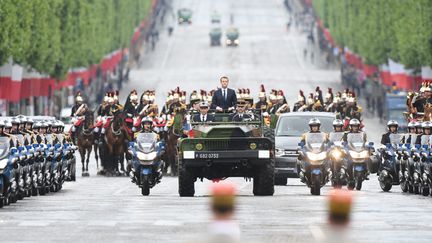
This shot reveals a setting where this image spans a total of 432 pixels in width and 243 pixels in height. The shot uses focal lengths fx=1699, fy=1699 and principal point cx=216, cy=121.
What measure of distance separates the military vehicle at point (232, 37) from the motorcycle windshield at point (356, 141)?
471 feet

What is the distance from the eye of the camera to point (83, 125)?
5053 centimetres

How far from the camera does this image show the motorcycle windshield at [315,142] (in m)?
36.8

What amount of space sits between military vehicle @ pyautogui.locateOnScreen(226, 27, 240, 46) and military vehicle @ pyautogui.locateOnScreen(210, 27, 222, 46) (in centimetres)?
94

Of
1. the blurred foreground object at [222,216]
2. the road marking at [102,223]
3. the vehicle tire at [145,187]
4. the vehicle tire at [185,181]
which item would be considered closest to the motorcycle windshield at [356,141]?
the vehicle tire at [145,187]

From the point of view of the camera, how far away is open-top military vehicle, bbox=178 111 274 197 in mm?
33969

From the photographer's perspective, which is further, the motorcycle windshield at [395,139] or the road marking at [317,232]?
the motorcycle windshield at [395,139]

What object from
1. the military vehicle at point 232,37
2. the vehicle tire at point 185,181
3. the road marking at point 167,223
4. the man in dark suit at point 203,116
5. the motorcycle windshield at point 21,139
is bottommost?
the road marking at point 167,223

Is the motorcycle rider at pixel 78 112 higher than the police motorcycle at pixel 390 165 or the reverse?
higher

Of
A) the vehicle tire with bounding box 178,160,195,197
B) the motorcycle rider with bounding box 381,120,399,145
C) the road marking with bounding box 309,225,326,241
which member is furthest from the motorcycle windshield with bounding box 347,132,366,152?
the road marking with bounding box 309,225,326,241

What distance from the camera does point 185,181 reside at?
34.4m

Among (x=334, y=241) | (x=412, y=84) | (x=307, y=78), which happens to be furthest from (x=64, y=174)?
(x=307, y=78)

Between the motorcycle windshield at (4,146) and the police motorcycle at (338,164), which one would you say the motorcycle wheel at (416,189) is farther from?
the motorcycle windshield at (4,146)

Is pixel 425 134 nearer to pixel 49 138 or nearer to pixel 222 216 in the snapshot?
pixel 49 138

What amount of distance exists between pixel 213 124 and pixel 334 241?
75.8 feet
